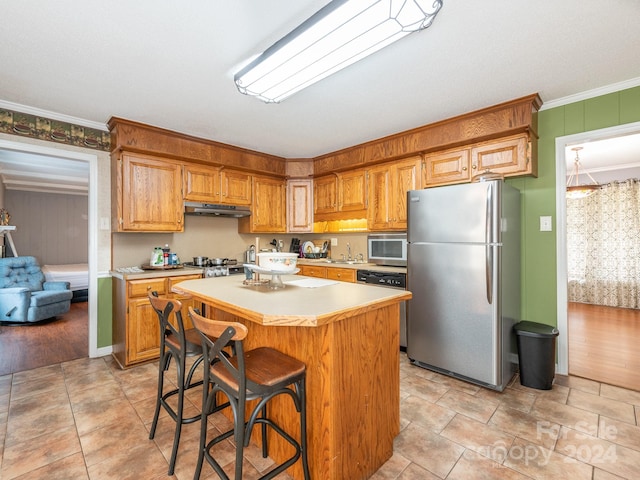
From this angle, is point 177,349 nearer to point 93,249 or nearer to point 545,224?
point 93,249

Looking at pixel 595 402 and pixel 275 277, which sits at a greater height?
pixel 275 277

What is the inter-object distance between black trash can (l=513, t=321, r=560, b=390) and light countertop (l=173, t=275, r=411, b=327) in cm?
155

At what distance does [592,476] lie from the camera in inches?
62.7

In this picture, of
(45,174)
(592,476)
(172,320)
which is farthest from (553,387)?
(45,174)

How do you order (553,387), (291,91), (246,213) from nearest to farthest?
(291,91)
(553,387)
(246,213)

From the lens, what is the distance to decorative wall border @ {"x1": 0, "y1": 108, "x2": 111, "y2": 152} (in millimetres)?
2838

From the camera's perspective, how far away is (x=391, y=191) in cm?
367

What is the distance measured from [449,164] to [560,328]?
1.80 m

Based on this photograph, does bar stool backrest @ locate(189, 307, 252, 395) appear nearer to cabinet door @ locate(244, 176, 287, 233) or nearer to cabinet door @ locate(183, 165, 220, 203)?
cabinet door @ locate(183, 165, 220, 203)

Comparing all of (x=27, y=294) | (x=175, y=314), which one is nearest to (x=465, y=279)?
(x=175, y=314)

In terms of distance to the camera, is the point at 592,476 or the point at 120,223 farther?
the point at 120,223

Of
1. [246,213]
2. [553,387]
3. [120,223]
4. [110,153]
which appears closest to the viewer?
[553,387]

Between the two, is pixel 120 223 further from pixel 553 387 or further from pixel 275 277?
pixel 553 387

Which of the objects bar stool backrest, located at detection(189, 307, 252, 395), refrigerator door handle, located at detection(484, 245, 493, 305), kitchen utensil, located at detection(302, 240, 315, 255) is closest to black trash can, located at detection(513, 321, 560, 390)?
refrigerator door handle, located at detection(484, 245, 493, 305)
